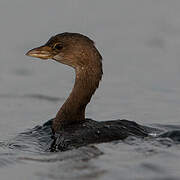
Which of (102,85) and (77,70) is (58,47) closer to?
(77,70)

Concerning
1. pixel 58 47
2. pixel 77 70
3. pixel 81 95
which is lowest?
pixel 81 95

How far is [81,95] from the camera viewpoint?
520 inches

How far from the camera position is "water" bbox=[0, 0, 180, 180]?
34.3 feet

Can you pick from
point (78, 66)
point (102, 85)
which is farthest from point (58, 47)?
point (102, 85)

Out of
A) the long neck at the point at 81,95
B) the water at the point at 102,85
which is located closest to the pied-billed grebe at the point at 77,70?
the long neck at the point at 81,95

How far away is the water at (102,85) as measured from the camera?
10461mm

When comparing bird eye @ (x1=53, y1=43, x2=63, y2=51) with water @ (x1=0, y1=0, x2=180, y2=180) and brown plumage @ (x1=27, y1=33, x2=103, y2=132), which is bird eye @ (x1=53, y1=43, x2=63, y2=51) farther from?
water @ (x1=0, y1=0, x2=180, y2=180)

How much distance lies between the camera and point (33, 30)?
68.7ft

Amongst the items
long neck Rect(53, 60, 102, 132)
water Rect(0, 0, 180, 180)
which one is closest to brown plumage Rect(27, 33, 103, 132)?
long neck Rect(53, 60, 102, 132)

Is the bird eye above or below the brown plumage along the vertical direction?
above

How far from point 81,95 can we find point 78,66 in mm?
505

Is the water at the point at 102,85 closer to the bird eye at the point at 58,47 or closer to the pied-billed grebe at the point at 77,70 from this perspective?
the pied-billed grebe at the point at 77,70

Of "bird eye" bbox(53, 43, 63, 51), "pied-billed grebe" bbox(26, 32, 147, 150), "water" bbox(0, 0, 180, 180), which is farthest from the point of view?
"bird eye" bbox(53, 43, 63, 51)

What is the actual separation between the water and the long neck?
510 millimetres
